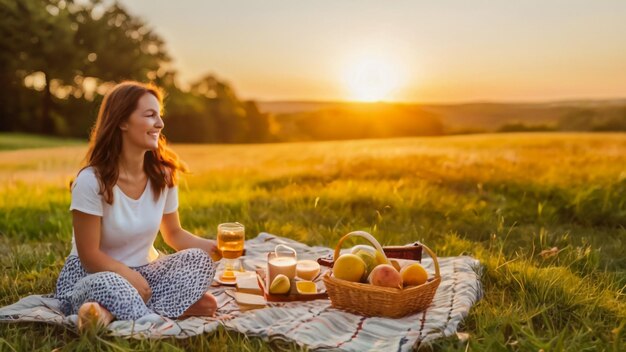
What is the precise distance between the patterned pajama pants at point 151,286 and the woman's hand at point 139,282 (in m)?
0.08

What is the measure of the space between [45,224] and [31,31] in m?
27.7

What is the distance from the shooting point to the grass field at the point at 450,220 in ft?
12.2

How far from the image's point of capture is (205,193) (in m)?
8.68

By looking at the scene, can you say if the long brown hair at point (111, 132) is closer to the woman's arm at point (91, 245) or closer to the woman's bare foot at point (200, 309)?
the woman's arm at point (91, 245)

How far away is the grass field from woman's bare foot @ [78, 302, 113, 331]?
0.09 meters

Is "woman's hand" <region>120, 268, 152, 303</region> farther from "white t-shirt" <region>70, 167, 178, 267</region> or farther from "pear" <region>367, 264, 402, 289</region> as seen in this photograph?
"pear" <region>367, 264, 402, 289</region>

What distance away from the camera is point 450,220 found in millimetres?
7160

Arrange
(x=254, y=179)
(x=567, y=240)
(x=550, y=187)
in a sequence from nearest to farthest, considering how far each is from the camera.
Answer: (x=567, y=240)
(x=550, y=187)
(x=254, y=179)

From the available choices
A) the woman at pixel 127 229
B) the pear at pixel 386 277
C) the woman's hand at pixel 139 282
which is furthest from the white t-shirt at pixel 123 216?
the pear at pixel 386 277

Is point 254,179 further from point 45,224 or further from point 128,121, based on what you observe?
point 128,121

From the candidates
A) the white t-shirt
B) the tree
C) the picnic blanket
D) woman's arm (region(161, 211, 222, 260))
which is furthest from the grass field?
the tree

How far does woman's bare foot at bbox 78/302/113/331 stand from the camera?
356 cm

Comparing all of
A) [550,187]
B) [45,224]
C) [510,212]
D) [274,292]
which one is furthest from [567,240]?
[45,224]

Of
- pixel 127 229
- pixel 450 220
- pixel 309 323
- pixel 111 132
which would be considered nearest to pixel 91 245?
pixel 127 229
